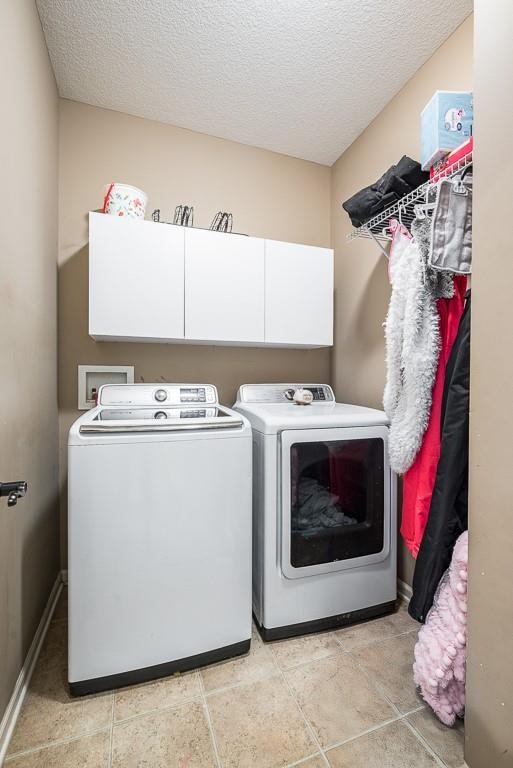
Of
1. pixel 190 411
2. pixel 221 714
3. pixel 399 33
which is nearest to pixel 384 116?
pixel 399 33

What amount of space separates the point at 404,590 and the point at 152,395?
1663 mm

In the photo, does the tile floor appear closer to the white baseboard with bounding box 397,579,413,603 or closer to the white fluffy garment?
the white baseboard with bounding box 397,579,413,603

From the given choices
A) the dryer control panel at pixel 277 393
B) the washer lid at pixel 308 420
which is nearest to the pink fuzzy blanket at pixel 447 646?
the washer lid at pixel 308 420

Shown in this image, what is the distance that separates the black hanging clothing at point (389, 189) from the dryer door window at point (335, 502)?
3.35 ft

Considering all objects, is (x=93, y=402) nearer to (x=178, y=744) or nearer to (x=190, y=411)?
(x=190, y=411)

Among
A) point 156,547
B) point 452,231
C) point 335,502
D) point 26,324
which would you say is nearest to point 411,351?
point 452,231

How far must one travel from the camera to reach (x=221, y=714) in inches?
45.3

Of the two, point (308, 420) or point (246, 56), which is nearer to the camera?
point (308, 420)

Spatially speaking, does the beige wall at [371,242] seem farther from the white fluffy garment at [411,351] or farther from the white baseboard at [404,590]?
the white fluffy garment at [411,351]

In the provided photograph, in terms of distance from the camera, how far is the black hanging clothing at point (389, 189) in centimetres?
144

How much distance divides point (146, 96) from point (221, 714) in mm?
2828

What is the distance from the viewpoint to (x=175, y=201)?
2068 millimetres

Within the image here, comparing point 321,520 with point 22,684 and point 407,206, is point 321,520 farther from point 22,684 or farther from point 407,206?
point 407,206

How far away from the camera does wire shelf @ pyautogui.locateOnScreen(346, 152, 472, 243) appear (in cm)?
121
